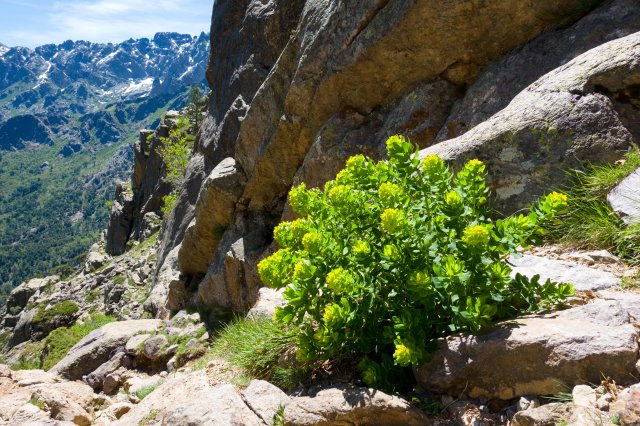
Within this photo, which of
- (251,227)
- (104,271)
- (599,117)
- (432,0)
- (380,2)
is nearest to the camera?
(599,117)

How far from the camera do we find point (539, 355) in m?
4.03

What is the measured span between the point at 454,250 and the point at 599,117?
4.03 m

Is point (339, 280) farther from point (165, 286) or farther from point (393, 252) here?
point (165, 286)

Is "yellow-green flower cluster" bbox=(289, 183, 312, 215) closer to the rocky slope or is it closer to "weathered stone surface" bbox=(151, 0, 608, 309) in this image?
the rocky slope

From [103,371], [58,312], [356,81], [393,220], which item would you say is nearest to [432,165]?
[393,220]

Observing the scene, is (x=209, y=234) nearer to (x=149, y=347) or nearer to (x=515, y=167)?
(x=149, y=347)

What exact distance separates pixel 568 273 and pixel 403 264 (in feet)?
7.24

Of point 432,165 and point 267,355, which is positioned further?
point 267,355

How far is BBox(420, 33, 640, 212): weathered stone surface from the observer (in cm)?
652

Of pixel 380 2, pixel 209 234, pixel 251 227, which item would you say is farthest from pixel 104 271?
pixel 380 2

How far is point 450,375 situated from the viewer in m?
4.43

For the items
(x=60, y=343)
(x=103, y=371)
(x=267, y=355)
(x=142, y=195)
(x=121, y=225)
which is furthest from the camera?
(x=121, y=225)

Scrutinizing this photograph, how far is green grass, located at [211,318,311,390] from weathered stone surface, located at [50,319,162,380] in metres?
9.00

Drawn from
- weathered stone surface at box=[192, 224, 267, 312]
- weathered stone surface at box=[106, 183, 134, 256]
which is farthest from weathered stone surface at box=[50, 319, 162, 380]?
weathered stone surface at box=[106, 183, 134, 256]
